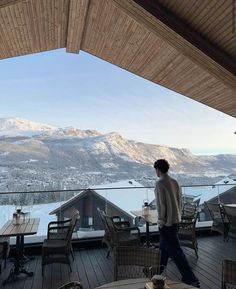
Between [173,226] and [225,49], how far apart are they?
3541 mm

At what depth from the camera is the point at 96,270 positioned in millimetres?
4945

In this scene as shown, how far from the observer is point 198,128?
48.1 ft

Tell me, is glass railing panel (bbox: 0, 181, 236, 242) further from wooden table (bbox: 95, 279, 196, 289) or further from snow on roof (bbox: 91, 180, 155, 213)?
wooden table (bbox: 95, 279, 196, 289)

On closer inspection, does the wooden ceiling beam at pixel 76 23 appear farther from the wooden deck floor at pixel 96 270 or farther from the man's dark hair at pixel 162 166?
the wooden deck floor at pixel 96 270

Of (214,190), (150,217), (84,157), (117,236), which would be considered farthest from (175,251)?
(84,157)

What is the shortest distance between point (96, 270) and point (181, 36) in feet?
14.1

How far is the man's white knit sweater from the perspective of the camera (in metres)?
3.95

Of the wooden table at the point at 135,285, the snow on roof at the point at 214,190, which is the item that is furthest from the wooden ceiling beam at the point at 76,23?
the snow on roof at the point at 214,190

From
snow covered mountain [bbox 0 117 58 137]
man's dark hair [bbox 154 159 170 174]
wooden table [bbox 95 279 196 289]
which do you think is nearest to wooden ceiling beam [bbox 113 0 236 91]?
man's dark hair [bbox 154 159 170 174]

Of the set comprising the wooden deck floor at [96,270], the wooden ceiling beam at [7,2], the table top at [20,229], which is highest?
the wooden ceiling beam at [7,2]

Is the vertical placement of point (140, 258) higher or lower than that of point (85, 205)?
lower

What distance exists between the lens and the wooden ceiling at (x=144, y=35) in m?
4.93

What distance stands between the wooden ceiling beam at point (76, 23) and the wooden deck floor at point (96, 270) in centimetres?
454

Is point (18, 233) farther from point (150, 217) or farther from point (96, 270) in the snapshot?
point (150, 217)
